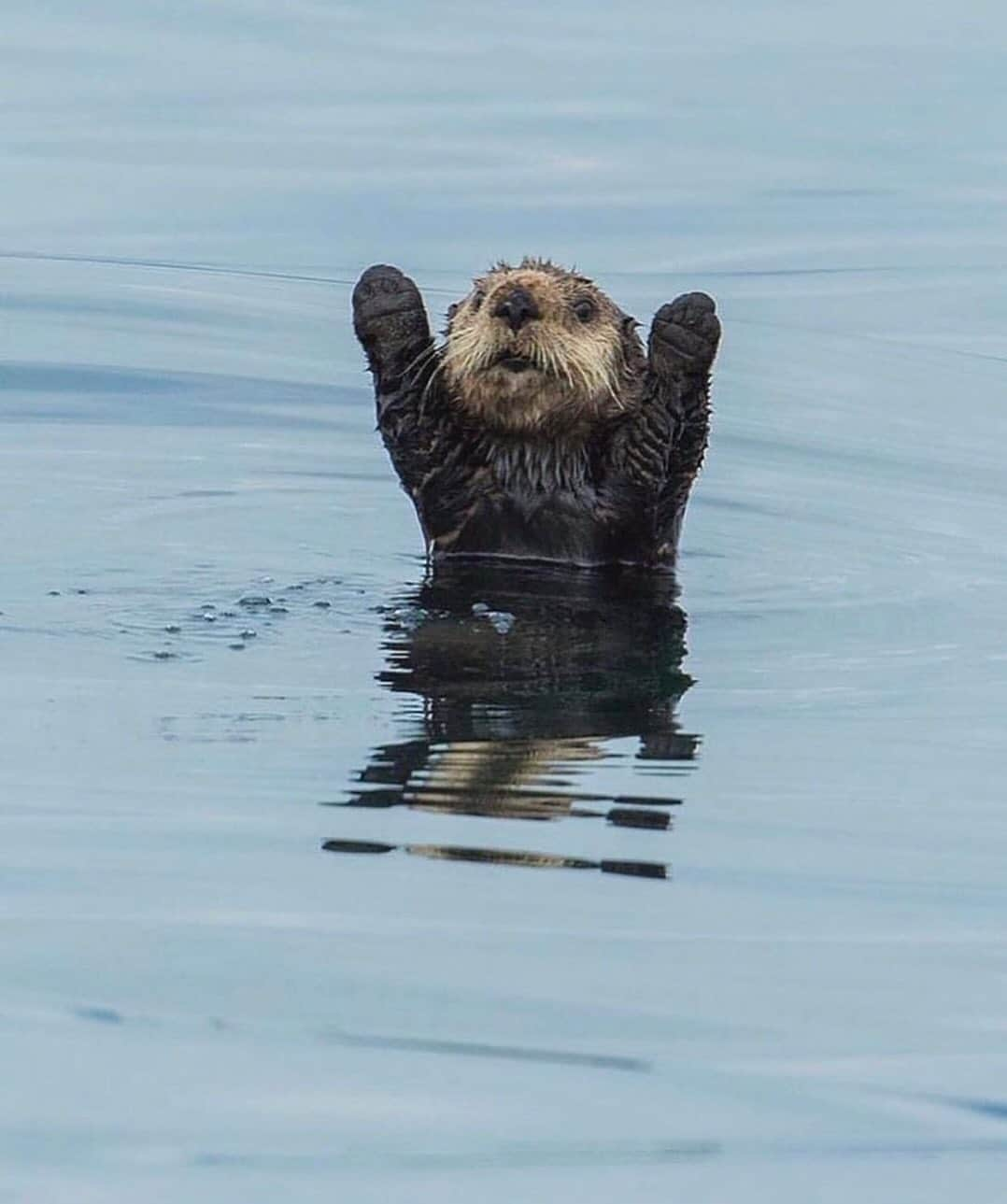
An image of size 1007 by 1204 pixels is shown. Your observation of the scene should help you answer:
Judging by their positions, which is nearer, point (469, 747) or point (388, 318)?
point (469, 747)

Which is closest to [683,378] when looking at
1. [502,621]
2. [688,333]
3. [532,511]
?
[688,333]

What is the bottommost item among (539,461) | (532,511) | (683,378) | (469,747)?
(469,747)

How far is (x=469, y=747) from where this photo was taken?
18.2 feet

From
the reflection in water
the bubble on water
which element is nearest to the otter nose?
the reflection in water

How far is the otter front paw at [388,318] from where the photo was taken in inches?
300

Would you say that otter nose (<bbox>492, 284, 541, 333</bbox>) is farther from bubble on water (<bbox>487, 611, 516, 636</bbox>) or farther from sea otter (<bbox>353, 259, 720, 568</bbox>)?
bubble on water (<bbox>487, 611, 516, 636</bbox>)

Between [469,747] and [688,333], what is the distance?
2.17 metres

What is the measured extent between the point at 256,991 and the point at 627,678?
2255mm

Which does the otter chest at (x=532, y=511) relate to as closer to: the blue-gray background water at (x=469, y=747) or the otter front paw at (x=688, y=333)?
the blue-gray background water at (x=469, y=747)

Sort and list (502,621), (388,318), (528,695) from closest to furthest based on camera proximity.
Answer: (528,695)
(502,621)
(388,318)

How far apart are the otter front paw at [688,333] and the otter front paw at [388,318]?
0.63 meters

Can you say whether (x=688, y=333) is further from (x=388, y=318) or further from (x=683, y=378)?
(x=388, y=318)

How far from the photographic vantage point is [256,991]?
4172 mm

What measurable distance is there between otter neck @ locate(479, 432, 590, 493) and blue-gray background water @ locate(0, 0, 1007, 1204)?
14.9 inches
